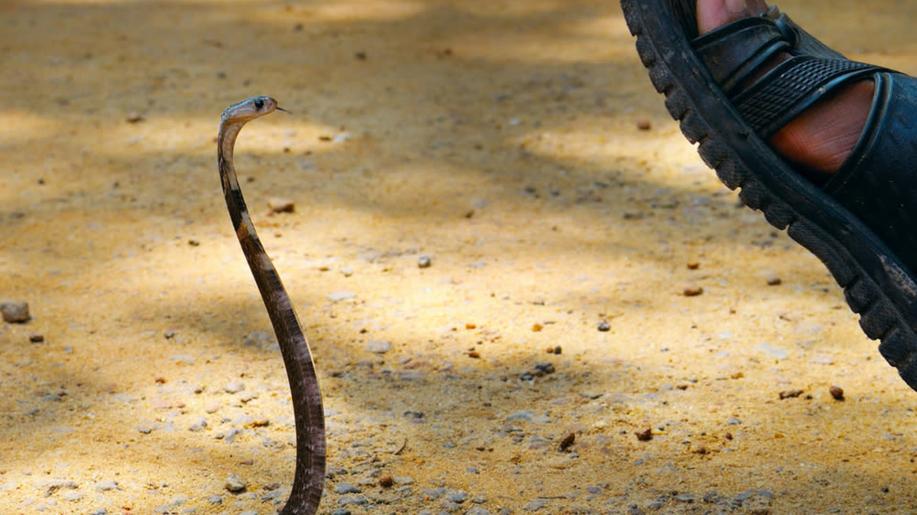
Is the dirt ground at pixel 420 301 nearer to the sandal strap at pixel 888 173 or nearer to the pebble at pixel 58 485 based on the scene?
the pebble at pixel 58 485

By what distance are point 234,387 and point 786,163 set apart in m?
0.84

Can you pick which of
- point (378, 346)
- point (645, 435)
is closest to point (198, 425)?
point (378, 346)

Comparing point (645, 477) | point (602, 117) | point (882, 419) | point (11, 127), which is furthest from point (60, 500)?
point (602, 117)

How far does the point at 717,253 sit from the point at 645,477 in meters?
0.83

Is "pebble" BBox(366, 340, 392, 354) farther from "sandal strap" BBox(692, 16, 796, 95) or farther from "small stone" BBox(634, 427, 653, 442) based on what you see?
"sandal strap" BBox(692, 16, 796, 95)

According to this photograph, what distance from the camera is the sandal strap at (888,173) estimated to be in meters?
1.51

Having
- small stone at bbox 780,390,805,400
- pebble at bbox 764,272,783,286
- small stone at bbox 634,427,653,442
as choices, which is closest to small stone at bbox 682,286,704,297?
pebble at bbox 764,272,783,286

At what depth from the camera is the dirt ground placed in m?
1.55

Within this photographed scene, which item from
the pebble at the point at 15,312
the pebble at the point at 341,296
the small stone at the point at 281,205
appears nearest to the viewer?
the pebble at the point at 15,312

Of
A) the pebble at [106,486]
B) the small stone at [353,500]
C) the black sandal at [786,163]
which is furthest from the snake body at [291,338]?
the black sandal at [786,163]

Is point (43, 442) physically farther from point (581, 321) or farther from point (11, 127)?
point (11, 127)

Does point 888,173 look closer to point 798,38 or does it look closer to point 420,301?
point 798,38

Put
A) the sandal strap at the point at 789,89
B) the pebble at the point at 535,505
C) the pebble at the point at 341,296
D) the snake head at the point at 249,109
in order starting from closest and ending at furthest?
the snake head at the point at 249,109
the pebble at the point at 535,505
the sandal strap at the point at 789,89
the pebble at the point at 341,296

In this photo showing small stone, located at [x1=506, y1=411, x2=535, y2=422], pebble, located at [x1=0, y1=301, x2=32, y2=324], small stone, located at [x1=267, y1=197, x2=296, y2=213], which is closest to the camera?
small stone, located at [x1=506, y1=411, x2=535, y2=422]
